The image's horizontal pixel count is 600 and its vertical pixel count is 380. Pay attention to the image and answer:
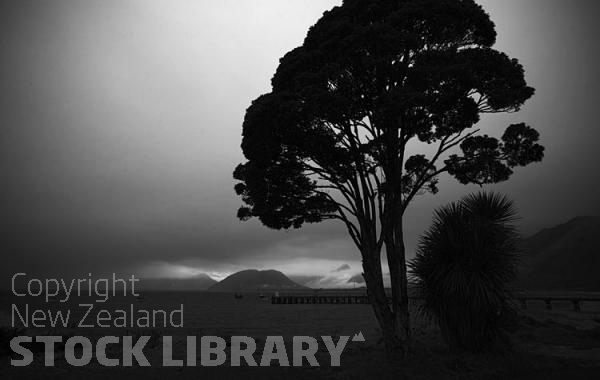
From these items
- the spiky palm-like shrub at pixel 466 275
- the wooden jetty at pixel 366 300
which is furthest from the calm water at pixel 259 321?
the spiky palm-like shrub at pixel 466 275

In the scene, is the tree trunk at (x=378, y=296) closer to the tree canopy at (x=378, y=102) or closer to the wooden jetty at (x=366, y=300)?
the tree canopy at (x=378, y=102)

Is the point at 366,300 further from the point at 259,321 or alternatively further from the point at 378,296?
the point at 378,296

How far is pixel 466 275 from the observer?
13102 mm

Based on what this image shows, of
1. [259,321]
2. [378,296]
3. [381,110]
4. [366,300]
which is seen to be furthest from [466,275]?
[366,300]

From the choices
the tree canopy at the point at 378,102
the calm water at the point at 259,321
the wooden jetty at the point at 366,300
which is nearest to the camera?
the tree canopy at the point at 378,102

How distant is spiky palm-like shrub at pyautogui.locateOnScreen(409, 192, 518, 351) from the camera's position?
1298 centimetres

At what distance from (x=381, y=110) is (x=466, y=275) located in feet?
18.6

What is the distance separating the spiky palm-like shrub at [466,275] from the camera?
42.6 feet

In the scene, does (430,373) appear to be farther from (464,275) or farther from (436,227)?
(436,227)

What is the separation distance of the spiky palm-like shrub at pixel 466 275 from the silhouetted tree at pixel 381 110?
50.2 inches

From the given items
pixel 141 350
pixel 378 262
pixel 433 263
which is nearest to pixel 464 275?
pixel 433 263

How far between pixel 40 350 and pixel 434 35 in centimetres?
1849

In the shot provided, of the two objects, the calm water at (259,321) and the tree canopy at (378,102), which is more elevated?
the tree canopy at (378,102)

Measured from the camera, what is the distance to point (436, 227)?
47.9ft
